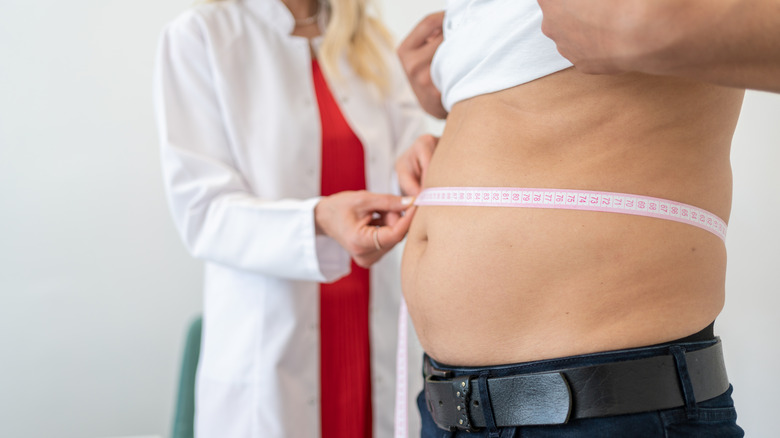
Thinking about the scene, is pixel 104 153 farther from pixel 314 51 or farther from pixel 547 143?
pixel 547 143

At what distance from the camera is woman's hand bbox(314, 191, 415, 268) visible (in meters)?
1.21

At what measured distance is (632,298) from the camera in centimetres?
75

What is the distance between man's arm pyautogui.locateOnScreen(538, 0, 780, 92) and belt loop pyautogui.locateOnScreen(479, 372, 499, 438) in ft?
1.31

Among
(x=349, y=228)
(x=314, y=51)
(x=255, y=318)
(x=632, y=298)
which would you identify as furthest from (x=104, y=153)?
(x=632, y=298)

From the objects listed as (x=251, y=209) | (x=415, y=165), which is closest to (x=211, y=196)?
(x=251, y=209)

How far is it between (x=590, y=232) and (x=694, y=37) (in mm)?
253

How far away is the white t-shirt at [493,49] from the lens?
84 centimetres

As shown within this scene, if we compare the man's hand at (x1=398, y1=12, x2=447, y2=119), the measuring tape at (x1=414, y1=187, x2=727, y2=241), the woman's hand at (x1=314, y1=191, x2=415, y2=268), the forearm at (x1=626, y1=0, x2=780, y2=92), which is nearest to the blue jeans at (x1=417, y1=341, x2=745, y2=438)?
the measuring tape at (x1=414, y1=187, x2=727, y2=241)

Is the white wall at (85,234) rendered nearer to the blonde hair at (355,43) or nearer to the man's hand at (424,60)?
the blonde hair at (355,43)

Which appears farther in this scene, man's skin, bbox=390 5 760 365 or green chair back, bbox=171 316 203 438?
green chair back, bbox=171 316 203 438

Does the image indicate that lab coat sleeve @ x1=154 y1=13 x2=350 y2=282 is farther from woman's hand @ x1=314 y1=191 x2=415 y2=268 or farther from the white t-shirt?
the white t-shirt

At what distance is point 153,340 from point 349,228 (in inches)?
56.5

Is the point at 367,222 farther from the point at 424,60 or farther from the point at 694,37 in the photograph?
the point at 694,37

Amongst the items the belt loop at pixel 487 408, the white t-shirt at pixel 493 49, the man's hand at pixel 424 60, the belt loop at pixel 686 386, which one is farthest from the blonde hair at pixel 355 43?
the belt loop at pixel 686 386
